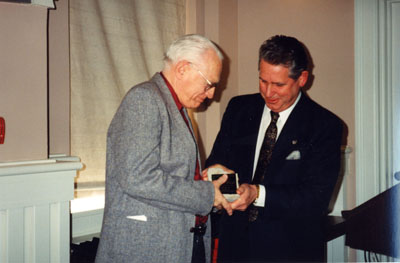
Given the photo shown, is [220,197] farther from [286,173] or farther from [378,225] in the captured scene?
[378,225]

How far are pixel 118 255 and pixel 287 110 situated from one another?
1.11 m

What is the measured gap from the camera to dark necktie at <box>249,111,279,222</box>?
77.0 inches

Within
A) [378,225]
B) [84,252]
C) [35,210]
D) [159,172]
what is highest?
[159,172]

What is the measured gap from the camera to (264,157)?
1972 millimetres

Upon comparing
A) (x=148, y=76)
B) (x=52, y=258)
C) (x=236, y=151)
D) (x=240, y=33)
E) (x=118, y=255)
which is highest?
(x=240, y=33)

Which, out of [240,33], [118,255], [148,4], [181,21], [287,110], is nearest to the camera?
[118,255]

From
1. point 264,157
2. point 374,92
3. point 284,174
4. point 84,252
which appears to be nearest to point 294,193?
point 284,174

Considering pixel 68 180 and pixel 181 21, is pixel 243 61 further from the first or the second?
pixel 68 180

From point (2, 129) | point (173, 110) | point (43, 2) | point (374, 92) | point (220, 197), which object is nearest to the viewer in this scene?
point (173, 110)

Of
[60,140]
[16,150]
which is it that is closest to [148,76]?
[60,140]

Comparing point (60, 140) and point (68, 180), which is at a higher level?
point (60, 140)

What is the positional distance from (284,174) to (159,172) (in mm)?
787

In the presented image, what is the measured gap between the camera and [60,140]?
7.67 ft

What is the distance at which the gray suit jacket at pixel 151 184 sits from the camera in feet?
4.44
